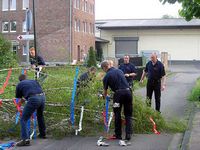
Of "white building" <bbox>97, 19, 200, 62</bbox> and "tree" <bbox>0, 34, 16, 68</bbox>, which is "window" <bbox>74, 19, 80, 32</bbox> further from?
"tree" <bbox>0, 34, 16, 68</bbox>

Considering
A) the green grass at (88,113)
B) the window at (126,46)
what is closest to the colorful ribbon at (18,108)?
the green grass at (88,113)

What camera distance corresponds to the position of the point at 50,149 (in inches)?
376

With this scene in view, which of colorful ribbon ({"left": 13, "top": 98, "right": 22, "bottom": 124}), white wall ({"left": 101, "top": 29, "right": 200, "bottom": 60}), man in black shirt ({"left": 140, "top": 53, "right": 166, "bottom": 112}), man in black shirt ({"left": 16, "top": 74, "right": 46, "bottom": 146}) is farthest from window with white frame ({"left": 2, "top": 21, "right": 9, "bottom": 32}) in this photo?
man in black shirt ({"left": 16, "top": 74, "right": 46, "bottom": 146})

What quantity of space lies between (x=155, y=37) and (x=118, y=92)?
195 feet

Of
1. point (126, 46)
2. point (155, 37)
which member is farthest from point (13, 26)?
point (155, 37)

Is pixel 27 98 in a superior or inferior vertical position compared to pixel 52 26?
inferior

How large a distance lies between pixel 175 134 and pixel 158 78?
2.60m

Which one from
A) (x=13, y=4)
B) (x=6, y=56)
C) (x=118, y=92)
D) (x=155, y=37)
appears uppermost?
(x=13, y=4)

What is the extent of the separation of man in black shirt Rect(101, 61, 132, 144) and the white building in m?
56.2

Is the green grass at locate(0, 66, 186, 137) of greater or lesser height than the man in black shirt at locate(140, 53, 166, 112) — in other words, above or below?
below

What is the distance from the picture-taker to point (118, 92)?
10.1 metres

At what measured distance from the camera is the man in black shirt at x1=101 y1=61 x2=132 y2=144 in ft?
33.0

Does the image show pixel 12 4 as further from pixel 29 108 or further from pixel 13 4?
pixel 29 108

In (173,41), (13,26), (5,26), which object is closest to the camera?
(13,26)
